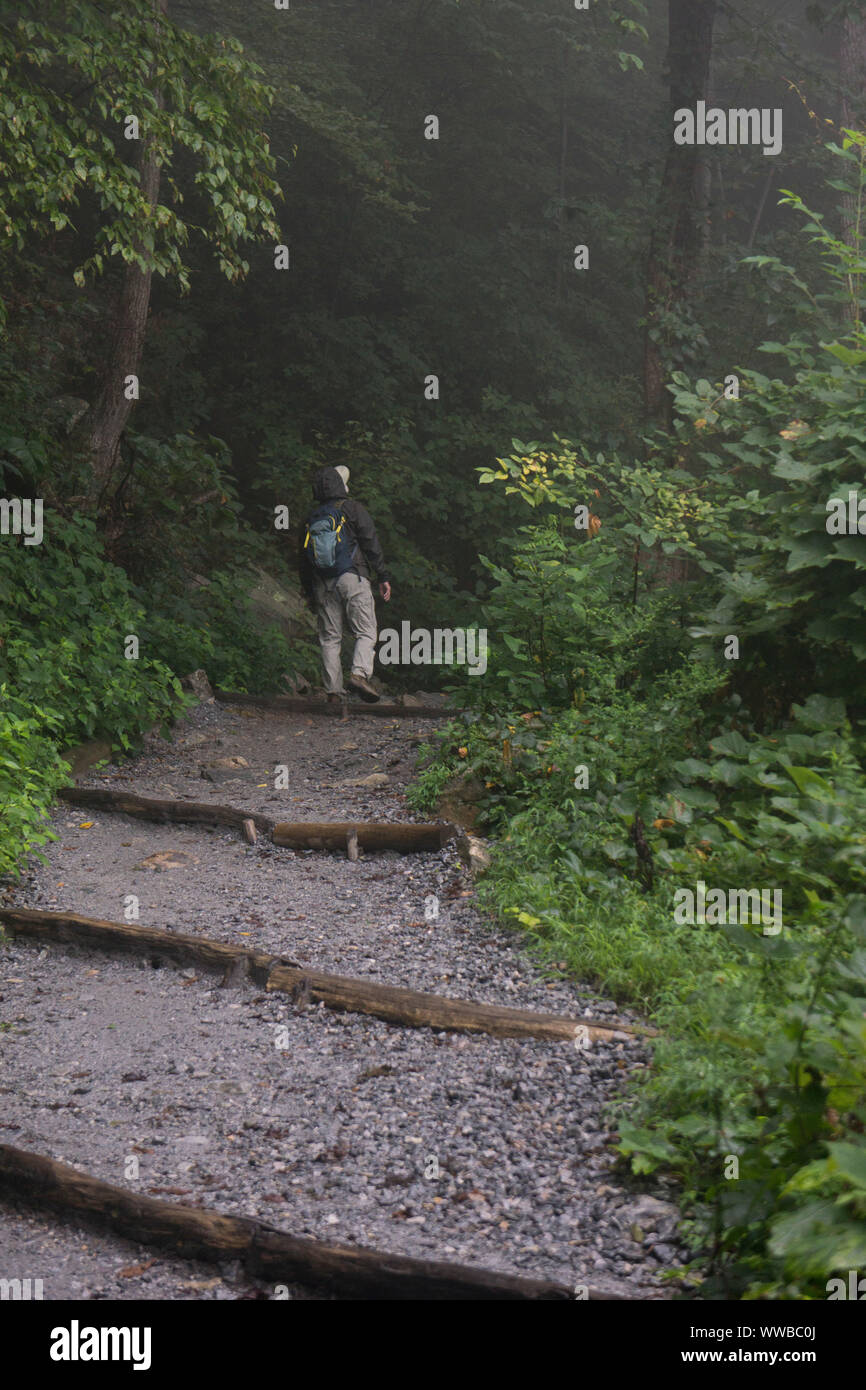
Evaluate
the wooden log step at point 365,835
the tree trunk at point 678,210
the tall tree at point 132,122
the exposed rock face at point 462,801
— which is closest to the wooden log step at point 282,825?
the wooden log step at point 365,835

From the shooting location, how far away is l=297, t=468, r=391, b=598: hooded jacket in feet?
36.3

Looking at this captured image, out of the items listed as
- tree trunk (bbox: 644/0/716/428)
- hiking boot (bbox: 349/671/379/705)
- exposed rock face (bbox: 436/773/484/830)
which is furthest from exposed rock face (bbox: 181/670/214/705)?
tree trunk (bbox: 644/0/716/428)

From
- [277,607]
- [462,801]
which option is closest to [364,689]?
[277,607]

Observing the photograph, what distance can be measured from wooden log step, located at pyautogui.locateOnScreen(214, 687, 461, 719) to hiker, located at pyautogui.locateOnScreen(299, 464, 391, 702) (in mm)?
428

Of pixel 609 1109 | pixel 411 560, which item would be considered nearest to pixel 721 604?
pixel 609 1109

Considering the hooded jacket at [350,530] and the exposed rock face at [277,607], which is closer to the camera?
the hooded jacket at [350,530]

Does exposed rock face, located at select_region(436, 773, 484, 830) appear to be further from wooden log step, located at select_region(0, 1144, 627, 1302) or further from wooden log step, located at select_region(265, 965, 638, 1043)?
wooden log step, located at select_region(0, 1144, 627, 1302)

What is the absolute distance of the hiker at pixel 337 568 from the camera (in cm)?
1102

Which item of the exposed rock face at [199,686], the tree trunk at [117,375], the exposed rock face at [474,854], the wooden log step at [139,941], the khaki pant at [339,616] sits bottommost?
the wooden log step at [139,941]

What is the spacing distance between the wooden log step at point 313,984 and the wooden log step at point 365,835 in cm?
172

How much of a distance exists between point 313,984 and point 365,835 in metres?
2.20

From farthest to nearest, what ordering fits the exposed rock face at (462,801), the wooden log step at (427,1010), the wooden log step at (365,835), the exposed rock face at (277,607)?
the exposed rock face at (277,607), the exposed rock face at (462,801), the wooden log step at (365,835), the wooden log step at (427,1010)

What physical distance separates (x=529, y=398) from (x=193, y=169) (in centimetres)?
647

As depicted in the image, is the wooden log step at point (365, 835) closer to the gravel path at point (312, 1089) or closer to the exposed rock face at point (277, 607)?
the gravel path at point (312, 1089)
